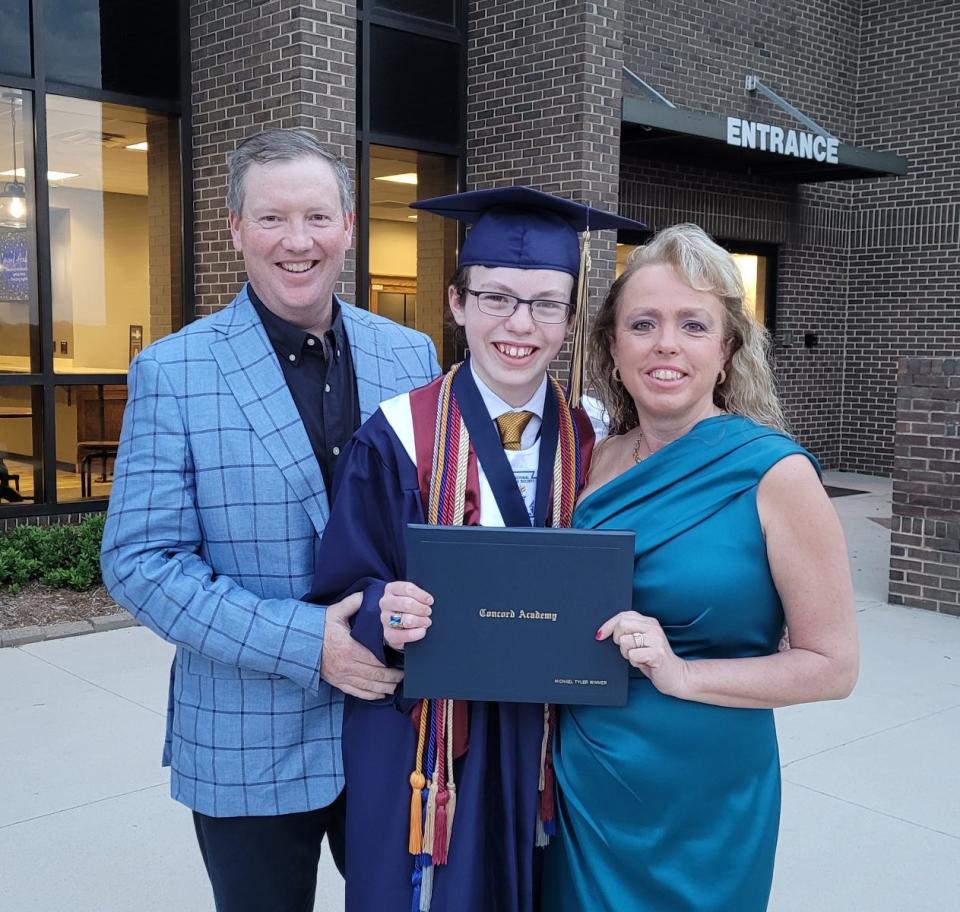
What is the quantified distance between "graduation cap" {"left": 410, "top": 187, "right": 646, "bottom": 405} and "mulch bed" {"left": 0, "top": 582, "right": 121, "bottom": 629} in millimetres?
4883

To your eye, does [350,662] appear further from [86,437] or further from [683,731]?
[86,437]

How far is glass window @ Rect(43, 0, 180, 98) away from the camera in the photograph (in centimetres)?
798

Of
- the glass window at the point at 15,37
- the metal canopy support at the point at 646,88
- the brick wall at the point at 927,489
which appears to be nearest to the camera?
Answer: the brick wall at the point at 927,489

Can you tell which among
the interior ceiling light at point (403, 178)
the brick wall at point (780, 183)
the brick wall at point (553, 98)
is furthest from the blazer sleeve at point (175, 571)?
the brick wall at point (780, 183)

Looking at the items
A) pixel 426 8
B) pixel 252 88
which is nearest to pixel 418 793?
pixel 252 88

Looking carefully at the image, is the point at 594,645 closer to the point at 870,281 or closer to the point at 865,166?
the point at 865,166

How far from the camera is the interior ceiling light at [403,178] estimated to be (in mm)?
9602

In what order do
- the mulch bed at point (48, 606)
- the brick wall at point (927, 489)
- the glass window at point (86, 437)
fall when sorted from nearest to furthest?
the mulch bed at point (48, 606) → the brick wall at point (927, 489) → the glass window at point (86, 437)

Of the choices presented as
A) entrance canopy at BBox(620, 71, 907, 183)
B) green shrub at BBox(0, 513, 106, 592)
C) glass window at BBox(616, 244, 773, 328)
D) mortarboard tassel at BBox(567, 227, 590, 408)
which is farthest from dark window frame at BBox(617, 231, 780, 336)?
mortarboard tassel at BBox(567, 227, 590, 408)

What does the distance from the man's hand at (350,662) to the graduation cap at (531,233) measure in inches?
25.8

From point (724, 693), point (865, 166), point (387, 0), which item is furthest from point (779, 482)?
point (865, 166)

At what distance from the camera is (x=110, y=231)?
28.0 feet

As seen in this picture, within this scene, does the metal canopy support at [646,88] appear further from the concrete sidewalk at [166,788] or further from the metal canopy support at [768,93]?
the concrete sidewalk at [166,788]

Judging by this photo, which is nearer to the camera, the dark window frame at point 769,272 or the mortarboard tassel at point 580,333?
the mortarboard tassel at point 580,333
